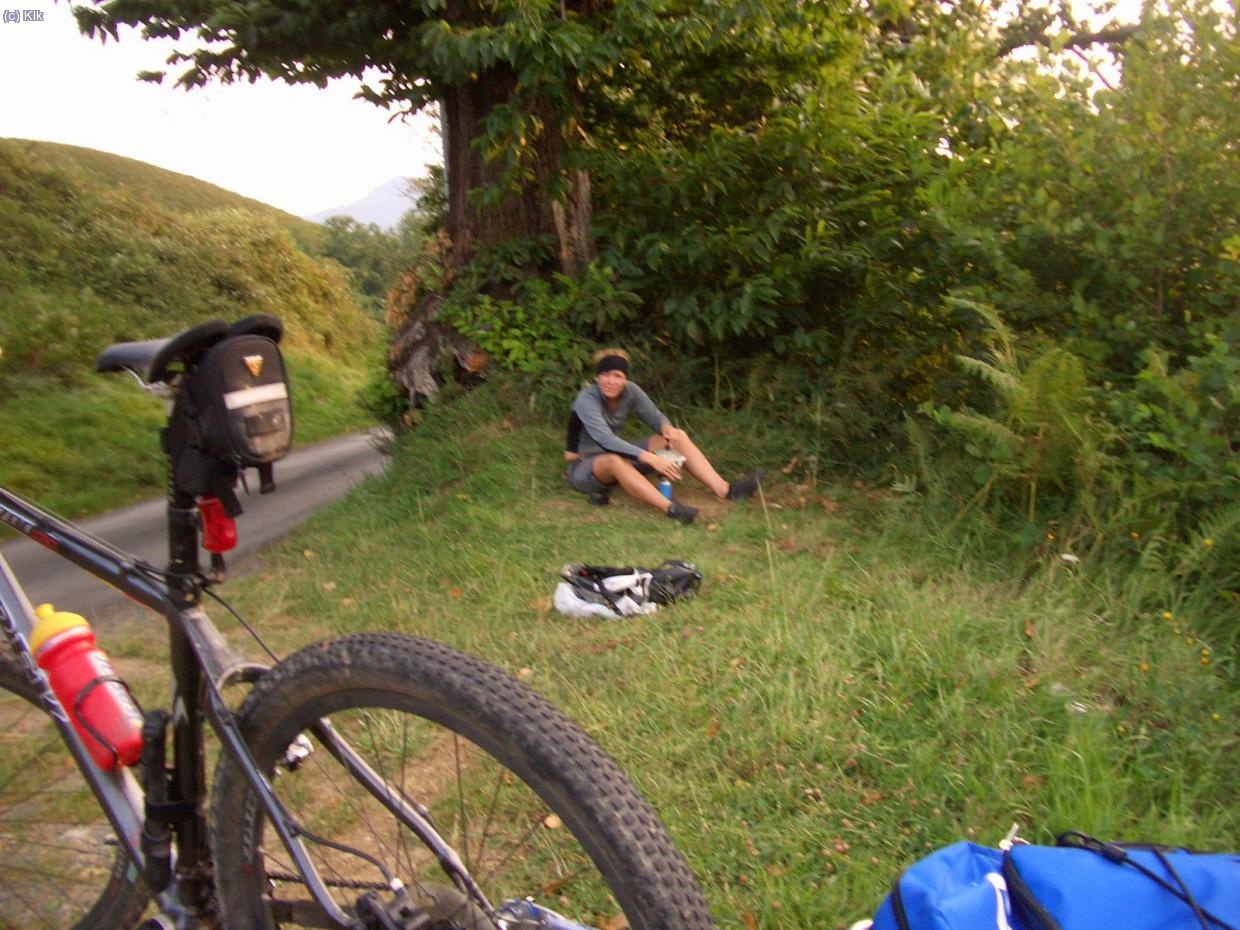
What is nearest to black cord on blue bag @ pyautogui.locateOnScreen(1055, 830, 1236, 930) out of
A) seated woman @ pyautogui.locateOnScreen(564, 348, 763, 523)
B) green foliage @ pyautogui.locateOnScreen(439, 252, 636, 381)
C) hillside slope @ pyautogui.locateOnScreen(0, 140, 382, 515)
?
seated woman @ pyautogui.locateOnScreen(564, 348, 763, 523)

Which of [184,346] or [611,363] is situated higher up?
[184,346]

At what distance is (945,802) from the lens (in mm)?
2895

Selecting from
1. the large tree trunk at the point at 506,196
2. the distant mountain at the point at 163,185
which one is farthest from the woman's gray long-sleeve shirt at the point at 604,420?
the distant mountain at the point at 163,185

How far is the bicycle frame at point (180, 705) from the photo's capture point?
1.91 meters

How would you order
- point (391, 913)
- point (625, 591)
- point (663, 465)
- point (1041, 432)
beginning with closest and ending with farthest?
point (391, 913)
point (625, 591)
point (1041, 432)
point (663, 465)

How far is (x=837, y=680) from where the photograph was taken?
346cm

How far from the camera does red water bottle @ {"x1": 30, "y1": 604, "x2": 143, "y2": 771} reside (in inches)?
80.0

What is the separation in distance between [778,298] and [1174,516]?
3.23 m

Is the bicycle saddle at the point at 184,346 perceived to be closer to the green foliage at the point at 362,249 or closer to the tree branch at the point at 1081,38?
the tree branch at the point at 1081,38

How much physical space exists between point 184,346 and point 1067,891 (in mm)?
2039

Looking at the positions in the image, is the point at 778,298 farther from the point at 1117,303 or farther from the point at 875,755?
the point at 875,755

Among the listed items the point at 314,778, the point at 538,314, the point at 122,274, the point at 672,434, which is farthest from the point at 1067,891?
the point at 122,274

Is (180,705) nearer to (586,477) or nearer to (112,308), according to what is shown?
(586,477)

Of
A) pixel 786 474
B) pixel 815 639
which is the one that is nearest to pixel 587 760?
pixel 815 639
